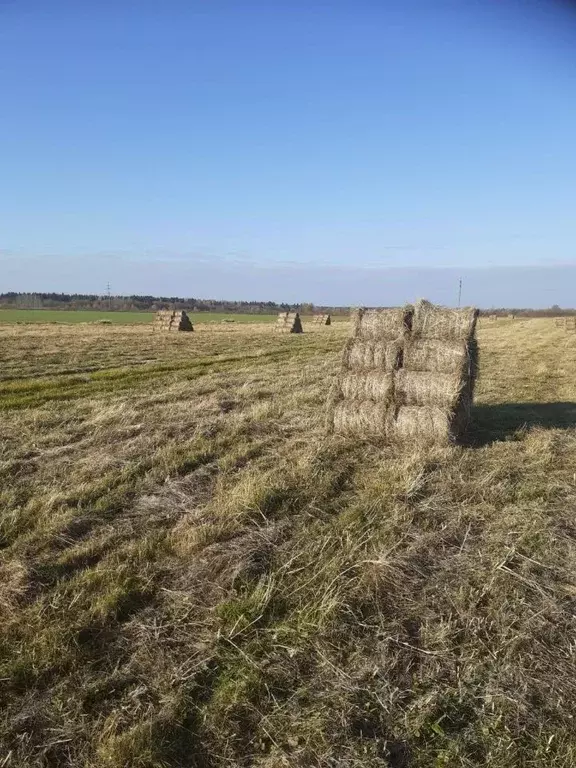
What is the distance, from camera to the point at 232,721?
2.98 meters

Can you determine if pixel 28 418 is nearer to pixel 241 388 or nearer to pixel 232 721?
pixel 241 388

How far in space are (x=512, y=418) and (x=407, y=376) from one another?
247cm

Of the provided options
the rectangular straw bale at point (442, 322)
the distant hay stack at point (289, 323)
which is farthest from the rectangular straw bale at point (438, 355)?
the distant hay stack at point (289, 323)

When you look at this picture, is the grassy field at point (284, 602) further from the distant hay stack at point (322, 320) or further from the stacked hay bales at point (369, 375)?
the distant hay stack at point (322, 320)

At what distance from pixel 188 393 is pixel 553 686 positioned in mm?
10178

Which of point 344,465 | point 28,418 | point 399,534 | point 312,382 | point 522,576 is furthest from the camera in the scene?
point 312,382

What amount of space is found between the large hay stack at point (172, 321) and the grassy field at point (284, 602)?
93.9 ft

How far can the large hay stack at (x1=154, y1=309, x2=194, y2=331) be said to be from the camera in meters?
36.9

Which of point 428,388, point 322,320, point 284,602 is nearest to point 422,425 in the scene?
point 428,388

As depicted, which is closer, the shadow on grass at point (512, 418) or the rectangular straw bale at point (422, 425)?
the rectangular straw bale at point (422, 425)

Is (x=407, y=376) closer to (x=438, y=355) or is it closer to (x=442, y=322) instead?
(x=438, y=355)

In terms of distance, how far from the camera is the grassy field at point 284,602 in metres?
2.90

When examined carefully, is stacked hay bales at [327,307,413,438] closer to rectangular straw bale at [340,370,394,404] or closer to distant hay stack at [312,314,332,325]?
rectangular straw bale at [340,370,394,404]

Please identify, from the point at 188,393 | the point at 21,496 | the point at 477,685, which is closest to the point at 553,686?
the point at 477,685
